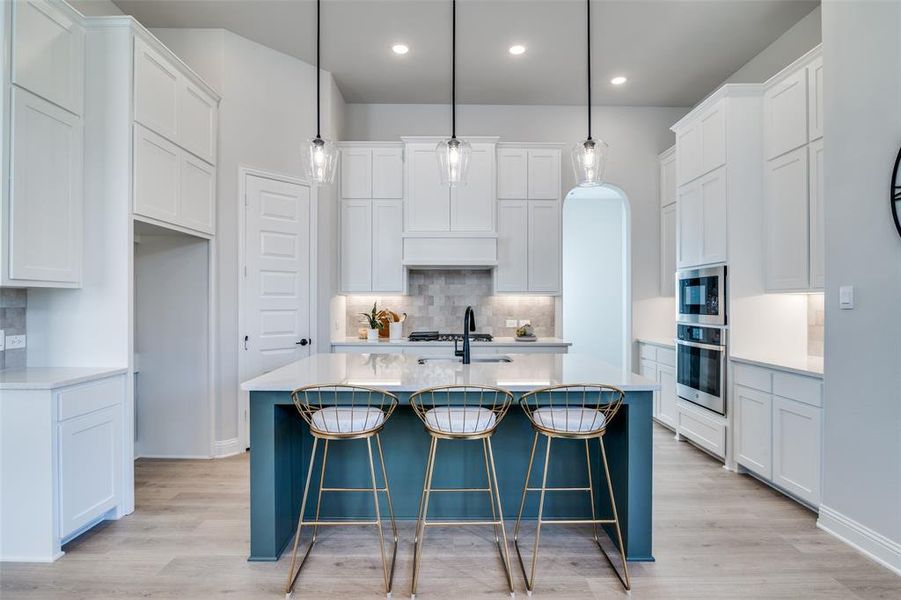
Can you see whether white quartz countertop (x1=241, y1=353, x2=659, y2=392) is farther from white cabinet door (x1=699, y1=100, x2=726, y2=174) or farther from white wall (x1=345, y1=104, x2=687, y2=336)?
white wall (x1=345, y1=104, x2=687, y2=336)

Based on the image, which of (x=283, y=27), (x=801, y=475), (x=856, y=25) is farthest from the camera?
(x=283, y=27)

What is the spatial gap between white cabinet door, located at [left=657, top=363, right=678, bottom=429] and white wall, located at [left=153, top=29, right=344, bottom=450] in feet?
12.3

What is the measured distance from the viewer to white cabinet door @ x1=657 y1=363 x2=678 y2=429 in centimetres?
446

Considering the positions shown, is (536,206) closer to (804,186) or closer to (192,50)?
(804,186)

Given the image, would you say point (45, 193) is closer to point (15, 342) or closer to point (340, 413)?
point (15, 342)

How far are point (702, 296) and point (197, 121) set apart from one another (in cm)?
413

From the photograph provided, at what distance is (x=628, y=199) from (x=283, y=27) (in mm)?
3712

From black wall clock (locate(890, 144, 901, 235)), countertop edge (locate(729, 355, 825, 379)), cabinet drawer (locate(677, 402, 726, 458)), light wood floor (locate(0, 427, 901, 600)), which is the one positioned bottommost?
light wood floor (locate(0, 427, 901, 600))

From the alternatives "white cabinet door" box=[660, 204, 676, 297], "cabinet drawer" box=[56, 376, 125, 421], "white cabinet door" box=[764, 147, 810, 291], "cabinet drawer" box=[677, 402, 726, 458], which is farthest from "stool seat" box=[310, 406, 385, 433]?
"white cabinet door" box=[660, 204, 676, 297]

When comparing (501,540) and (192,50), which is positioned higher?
(192,50)

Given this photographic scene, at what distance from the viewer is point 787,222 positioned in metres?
3.31

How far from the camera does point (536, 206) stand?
4.81m

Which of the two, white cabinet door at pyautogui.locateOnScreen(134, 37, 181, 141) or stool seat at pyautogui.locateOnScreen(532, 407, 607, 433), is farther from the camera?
white cabinet door at pyautogui.locateOnScreen(134, 37, 181, 141)

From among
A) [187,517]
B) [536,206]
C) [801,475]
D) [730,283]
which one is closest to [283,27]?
[536,206]
